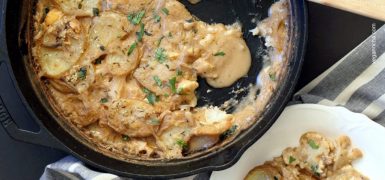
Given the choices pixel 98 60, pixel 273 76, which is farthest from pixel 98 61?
pixel 273 76

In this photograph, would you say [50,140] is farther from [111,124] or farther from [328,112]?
[328,112]

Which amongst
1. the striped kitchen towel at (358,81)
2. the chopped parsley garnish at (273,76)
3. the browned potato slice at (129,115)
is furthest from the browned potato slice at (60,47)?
the striped kitchen towel at (358,81)

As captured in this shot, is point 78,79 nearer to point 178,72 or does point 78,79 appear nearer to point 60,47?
point 60,47

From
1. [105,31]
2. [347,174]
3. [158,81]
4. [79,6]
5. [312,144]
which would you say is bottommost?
[347,174]

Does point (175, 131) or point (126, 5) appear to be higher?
point (126, 5)

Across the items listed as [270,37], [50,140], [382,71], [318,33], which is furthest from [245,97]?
[50,140]
